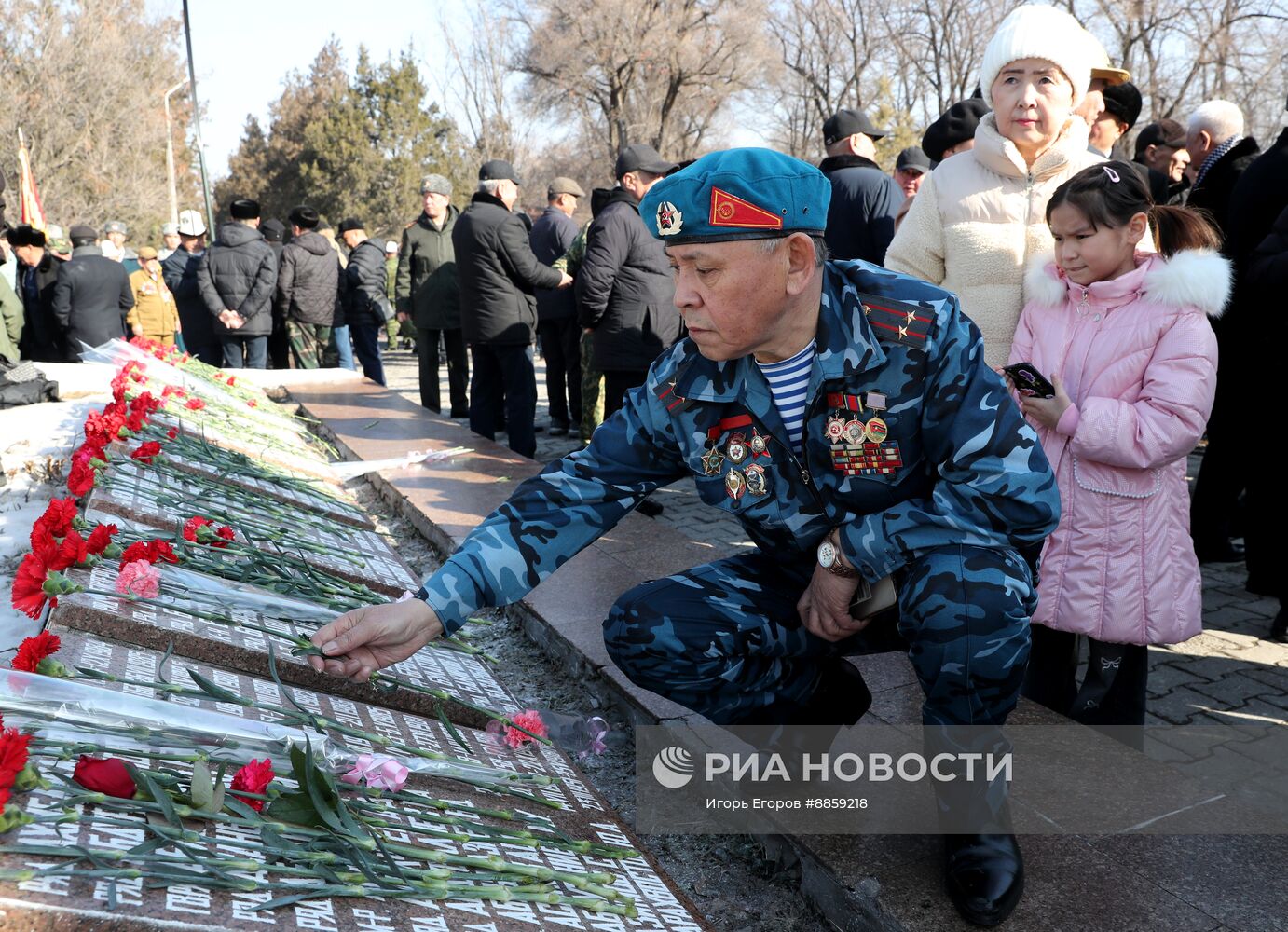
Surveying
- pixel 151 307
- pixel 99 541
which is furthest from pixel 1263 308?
pixel 151 307

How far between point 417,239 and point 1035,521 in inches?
291

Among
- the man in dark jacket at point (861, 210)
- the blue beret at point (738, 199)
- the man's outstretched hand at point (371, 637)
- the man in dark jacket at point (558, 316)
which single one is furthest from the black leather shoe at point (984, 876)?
the man in dark jacket at point (558, 316)

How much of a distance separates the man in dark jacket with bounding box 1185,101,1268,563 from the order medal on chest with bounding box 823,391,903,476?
2.96 metres

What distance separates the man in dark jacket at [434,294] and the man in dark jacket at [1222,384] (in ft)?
17.0

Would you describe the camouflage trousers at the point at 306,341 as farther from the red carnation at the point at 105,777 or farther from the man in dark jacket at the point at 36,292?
the red carnation at the point at 105,777

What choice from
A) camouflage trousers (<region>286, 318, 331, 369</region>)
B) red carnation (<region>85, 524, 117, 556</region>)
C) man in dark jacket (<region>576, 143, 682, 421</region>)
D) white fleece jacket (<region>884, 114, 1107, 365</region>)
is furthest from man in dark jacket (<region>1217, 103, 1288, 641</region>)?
camouflage trousers (<region>286, 318, 331, 369</region>)

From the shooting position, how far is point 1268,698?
11.1 feet

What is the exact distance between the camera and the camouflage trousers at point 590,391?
22.1ft

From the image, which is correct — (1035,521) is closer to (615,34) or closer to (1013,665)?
(1013,665)

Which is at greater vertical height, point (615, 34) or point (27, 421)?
point (615, 34)

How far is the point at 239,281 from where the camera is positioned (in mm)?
9133

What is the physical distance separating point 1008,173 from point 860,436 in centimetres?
143

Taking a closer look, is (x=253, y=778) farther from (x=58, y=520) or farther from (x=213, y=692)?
(x=58, y=520)

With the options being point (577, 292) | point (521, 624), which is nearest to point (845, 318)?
point (521, 624)
